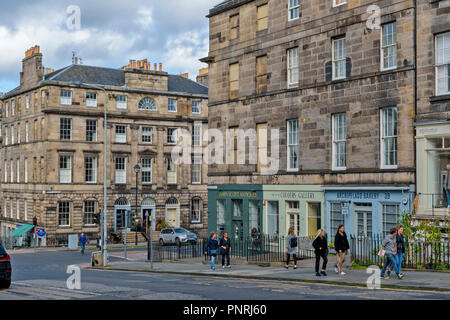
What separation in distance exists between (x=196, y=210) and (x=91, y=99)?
16.4 m

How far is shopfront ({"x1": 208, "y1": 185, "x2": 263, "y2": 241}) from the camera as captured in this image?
118 feet

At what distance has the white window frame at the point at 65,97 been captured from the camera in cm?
6344

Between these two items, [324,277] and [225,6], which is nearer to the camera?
[324,277]

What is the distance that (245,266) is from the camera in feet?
97.2

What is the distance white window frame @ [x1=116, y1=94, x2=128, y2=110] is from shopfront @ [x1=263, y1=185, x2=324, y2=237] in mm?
34487

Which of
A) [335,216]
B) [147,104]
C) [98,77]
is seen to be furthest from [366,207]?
[98,77]

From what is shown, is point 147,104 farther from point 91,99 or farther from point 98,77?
point 91,99

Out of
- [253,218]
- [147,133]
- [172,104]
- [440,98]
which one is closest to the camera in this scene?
[440,98]

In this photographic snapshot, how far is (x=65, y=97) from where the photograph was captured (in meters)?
63.7

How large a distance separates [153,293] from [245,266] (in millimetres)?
11391

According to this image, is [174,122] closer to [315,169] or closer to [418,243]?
[315,169]

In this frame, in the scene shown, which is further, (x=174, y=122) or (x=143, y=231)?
(x=174, y=122)

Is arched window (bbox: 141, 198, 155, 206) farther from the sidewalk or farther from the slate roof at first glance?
the sidewalk

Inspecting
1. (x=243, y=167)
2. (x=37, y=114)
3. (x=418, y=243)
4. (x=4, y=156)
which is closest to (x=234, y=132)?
(x=243, y=167)
